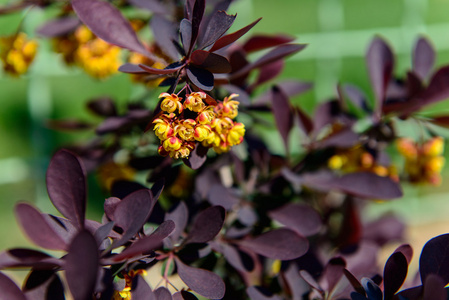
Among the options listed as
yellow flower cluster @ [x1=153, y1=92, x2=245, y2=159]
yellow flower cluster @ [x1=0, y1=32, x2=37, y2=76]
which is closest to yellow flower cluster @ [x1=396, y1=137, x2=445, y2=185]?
yellow flower cluster @ [x1=153, y1=92, x2=245, y2=159]

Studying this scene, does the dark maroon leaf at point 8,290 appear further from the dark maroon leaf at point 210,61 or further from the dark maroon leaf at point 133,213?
the dark maroon leaf at point 210,61

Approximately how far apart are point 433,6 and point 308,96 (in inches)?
71.7

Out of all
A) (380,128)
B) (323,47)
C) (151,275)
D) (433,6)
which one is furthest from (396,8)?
(380,128)

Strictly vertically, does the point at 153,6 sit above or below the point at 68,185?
above

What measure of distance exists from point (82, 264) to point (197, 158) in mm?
239

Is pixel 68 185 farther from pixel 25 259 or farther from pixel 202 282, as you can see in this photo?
pixel 202 282

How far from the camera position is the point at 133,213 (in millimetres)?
573

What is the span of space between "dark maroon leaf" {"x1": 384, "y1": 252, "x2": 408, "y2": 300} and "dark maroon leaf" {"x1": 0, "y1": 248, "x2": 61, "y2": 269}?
420 millimetres

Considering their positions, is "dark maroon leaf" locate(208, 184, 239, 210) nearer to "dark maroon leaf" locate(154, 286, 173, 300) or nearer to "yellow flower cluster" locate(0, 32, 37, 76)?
"dark maroon leaf" locate(154, 286, 173, 300)

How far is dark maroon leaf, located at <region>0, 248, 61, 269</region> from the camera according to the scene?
0.51 meters

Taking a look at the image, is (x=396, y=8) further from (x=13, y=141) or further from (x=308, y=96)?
(x=13, y=141)

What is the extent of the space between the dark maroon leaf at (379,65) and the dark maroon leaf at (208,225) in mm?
501

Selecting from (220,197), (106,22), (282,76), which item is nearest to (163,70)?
(106,22)

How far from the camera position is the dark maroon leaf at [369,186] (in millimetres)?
819
